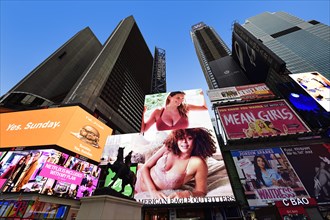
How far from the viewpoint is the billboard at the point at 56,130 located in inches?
872

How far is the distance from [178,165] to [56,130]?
59.7 feet

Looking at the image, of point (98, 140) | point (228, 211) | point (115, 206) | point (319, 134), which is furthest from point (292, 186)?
point (98, 140)

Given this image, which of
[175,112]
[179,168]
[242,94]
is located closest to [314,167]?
[242,94]

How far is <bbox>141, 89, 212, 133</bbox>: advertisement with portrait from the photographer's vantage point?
25109 millimetres

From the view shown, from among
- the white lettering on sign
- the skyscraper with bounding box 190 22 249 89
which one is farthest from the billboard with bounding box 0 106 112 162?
the skyscraper with bounding box 190 22 249 89

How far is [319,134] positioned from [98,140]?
104 ft

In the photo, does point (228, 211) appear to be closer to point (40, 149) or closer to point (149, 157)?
point (149, 157)

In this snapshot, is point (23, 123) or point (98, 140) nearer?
point (23, 123)

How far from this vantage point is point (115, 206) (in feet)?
17.6

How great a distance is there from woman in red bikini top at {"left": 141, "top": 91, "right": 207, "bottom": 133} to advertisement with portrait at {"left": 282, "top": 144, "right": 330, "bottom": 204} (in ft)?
43.6

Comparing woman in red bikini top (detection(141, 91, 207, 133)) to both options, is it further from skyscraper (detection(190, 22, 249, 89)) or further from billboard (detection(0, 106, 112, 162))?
skyscraper (detection(190, 22, 249, 89))

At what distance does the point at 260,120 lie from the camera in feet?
72.7

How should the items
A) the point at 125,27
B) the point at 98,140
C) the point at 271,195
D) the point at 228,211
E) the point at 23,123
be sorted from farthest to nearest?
the point at 125,27 → the point at 98,140 → the point at 23,123 → the point at 228,211 → the point at 271,195

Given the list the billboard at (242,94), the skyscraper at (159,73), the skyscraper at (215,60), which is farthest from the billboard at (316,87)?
the skyscraper at (159,73)
